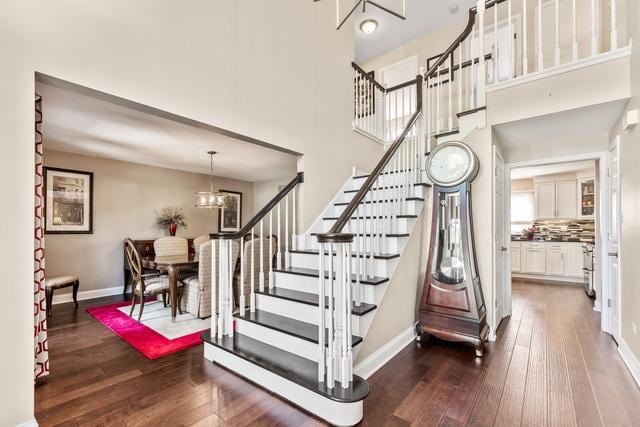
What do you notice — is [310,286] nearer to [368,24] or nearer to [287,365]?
[287,365]

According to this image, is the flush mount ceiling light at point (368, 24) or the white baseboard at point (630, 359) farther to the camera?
the flush mount ceiling light at point (368, 24)

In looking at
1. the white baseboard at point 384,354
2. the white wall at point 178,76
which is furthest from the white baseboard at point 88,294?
the white baseboard at point 384,354

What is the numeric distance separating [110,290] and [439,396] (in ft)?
17.6

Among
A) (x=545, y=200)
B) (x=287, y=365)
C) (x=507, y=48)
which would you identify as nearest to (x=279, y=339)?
(x=287, y=365)

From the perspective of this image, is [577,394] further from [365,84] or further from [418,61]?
[418,61]

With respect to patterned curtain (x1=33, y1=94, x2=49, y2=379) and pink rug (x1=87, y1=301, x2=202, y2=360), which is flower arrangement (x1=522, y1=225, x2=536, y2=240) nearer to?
pink rug (x1=87, y1=301, x2=202, y2=360)

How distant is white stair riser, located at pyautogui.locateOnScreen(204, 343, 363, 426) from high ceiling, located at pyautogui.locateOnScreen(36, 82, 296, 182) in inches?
80.3

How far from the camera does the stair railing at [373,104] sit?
4430 mm

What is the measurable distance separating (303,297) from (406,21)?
531 centimetres

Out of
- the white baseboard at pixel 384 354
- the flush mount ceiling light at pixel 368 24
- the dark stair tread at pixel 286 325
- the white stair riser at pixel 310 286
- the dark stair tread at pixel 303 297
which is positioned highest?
the flush mount ceiling light at pixel 368 24

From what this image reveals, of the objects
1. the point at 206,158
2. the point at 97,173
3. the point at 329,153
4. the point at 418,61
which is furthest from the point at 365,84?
the point at 97,173

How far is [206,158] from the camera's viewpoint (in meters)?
4.96

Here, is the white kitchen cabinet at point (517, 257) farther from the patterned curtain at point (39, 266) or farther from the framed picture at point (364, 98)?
the patterned curtain at point (39, 266)

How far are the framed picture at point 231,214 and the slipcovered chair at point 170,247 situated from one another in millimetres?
1569
